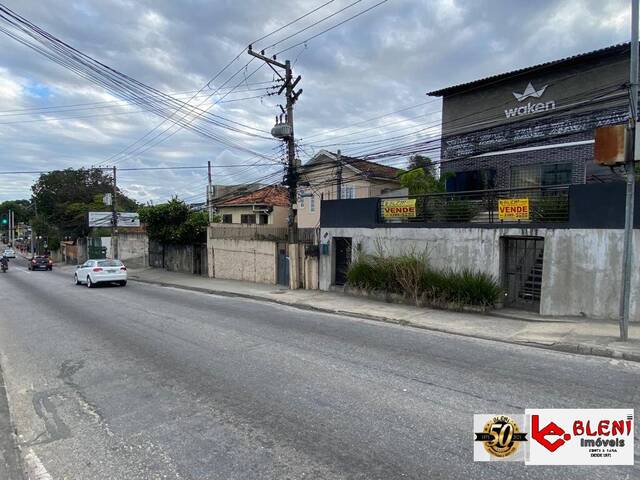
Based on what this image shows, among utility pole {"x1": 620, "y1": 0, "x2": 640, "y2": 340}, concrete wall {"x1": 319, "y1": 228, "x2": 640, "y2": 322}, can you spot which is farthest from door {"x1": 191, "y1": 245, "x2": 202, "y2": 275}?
utility pole {"x1": 620, "y1": 0, "x2": 640, "y2": 340}

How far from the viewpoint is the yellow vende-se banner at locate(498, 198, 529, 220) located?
453 inches

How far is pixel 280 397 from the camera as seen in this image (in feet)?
18.2

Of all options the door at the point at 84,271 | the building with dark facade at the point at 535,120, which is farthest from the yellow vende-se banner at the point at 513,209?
the door at the point at 84,271

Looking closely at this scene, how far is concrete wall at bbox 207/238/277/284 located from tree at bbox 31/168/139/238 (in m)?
35.6

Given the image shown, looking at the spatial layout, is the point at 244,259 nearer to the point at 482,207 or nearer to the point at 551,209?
the point at 482,207

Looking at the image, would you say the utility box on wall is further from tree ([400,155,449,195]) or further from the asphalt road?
tree ([400,155,449,195])

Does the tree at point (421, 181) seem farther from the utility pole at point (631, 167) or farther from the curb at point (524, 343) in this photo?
the utility pole at point (631, 167)

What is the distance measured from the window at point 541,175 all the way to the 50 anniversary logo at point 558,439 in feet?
44.1

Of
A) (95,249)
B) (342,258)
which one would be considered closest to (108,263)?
(342,258)

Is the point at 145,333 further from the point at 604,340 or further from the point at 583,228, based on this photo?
the point at 583,228

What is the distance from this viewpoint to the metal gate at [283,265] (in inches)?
758

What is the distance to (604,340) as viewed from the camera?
822 centimetres

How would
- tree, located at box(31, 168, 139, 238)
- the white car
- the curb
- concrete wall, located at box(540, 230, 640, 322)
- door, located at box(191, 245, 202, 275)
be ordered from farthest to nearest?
tree, located at box(31, 168, 139, 238), door, located at box(191, 245, 202, 275), the white car, concrete wall, located at box(540, 230, 640, 322), the curb

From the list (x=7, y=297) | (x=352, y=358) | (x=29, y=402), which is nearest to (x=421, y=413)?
(x=352, y=358)
